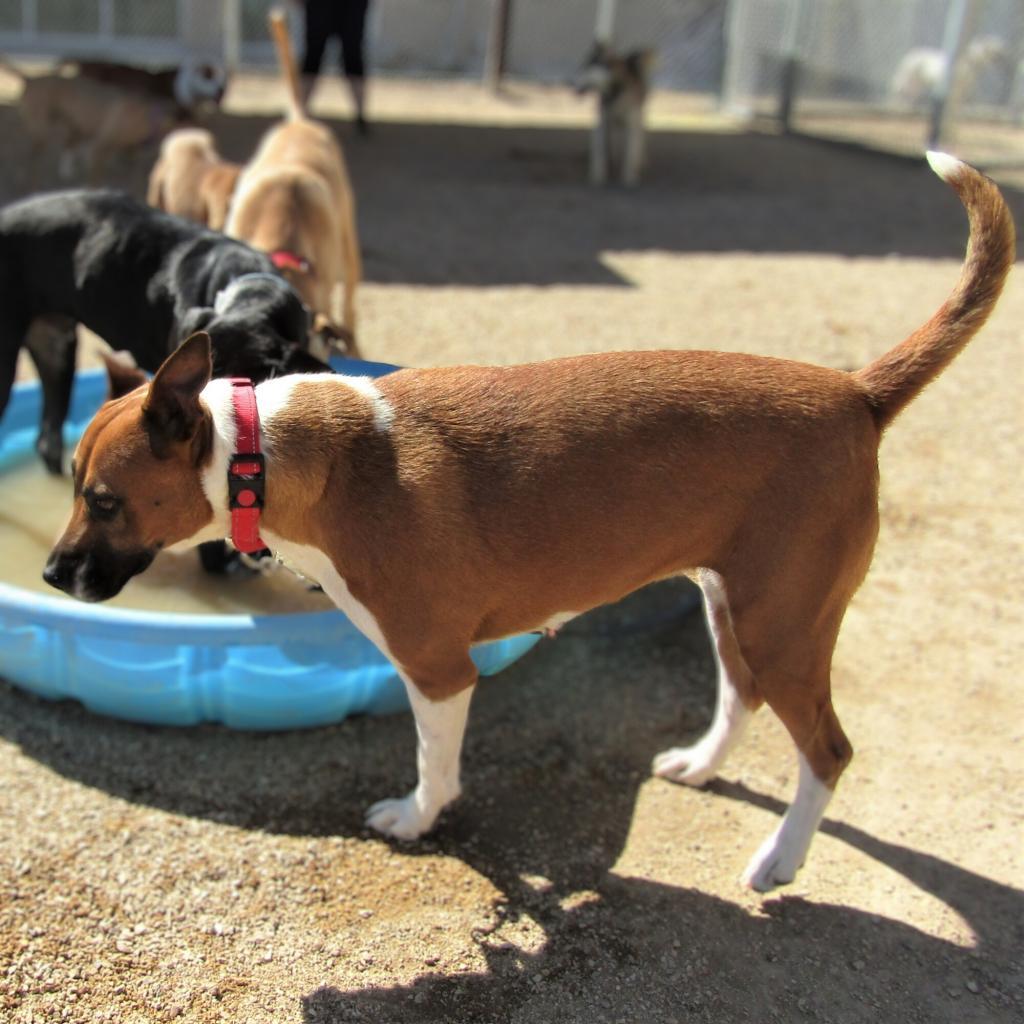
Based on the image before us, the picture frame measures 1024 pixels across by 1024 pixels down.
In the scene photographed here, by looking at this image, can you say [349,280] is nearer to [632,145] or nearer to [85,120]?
[85,120]

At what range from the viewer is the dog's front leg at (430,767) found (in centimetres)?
317

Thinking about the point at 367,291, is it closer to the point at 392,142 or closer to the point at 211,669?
the point at 211,669

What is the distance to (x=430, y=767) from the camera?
3346mm

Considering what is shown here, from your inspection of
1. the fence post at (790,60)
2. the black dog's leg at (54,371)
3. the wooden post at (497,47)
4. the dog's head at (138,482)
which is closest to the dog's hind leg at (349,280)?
the black dog's leg at (54,371)

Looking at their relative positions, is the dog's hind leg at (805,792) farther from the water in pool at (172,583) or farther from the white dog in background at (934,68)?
the white dog in background at (934,68)

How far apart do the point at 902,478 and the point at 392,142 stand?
10.5m

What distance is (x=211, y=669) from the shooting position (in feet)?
11.9

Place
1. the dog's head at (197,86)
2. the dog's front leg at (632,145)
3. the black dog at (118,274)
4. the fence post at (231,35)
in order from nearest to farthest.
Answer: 1. the black dog at (118,274)
2. the dog's head at (197,86)
3. the dog's front leg at (632,145)
4. the fence post at (231,35)

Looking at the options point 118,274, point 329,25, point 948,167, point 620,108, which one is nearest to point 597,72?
point 620,108

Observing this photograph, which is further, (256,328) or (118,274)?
(118,274)

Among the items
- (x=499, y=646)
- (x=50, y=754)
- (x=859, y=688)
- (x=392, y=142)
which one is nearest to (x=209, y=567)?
(x=50, y=754)

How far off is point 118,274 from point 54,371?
2.82 ft

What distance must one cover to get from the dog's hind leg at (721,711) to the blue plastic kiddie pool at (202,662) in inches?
23.8

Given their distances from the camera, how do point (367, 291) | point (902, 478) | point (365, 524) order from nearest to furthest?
1. point (365, 524)
2. point (902, 478)
3. point (367, 291)
